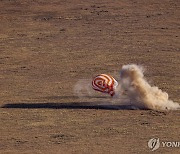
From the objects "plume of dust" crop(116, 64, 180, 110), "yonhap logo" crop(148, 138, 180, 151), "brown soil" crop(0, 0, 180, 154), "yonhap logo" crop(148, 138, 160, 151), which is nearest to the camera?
"yonhap logo" crop(148, 138, 160, 151)

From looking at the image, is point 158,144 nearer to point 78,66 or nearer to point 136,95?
point 136,95

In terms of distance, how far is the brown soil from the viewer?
3209cm

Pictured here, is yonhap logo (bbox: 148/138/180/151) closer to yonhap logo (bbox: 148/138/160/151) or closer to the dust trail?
yonhap logo (bbox: 148/138/160/151)

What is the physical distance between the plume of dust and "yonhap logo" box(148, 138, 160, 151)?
16.5ft

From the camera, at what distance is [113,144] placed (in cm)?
3097

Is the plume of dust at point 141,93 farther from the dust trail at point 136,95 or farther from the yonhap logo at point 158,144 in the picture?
the yonhap logo at point 158,144

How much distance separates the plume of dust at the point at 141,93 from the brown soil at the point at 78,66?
0.76 m

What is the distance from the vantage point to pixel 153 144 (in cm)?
3081

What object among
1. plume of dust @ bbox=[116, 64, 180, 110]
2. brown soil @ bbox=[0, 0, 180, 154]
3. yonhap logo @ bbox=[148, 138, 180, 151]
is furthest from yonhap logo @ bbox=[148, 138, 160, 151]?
plume of dust @ bbox=[116, 64, 180, 110]

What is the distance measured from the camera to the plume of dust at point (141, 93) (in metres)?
36.4

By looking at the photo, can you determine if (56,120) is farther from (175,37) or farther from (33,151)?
(175,37)

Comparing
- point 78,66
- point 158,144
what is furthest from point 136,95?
point 78,66

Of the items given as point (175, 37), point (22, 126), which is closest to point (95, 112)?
point (22, 126)

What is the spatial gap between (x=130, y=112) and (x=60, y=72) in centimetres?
1064
